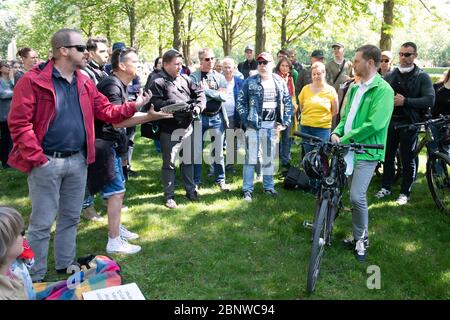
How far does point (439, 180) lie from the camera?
580 centimetres

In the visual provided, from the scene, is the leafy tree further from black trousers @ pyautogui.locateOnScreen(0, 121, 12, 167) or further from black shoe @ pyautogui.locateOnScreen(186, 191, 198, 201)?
black shoe @ pyautogui.locateOnScreen(186, 191, 198, 201)

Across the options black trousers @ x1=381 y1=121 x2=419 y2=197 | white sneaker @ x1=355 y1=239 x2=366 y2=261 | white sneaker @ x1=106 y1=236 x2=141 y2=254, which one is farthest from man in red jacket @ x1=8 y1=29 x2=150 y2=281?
black trousers @ x1=381 y1=121 x2=419 y2=197

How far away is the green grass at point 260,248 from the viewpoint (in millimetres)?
4059

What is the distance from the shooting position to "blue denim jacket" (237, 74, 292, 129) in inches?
247

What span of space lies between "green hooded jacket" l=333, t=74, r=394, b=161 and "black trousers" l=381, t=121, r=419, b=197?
6.39ft

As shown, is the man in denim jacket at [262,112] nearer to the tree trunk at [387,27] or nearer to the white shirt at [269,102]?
the white shirt at [269,102]

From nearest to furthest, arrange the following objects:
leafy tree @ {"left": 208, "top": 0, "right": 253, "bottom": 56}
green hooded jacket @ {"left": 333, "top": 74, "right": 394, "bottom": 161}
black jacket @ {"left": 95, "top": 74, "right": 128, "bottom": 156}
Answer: green hooded jacket @ {"left": 333, "top": 74, "right": 394, "bottom": 161}
black jacket @ {"left": 95, "top": 74, "right": 128, "bottom": 156}
leafy tree @ {"left": 208, "top": 0, "right": 253, "bottom": 56}

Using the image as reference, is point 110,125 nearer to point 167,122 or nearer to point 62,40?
point 62,40

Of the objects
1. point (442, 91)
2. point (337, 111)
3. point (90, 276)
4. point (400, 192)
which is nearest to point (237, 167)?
point (337, 111)

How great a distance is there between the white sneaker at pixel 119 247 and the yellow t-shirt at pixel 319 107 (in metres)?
3.40

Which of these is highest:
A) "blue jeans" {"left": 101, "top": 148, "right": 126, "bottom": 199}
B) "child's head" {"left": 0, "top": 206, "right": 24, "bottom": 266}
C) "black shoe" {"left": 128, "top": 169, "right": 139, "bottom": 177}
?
"child's head" {"left": 0, "top": 206, "right": 24, "bottom": 266}

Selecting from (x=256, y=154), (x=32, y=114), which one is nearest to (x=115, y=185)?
(x=32, y=114)

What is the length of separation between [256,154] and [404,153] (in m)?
2.16

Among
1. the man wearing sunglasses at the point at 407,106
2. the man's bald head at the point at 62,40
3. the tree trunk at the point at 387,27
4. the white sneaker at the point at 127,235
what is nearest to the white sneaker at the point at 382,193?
the man wearing sunglasses at the point at 407,106
